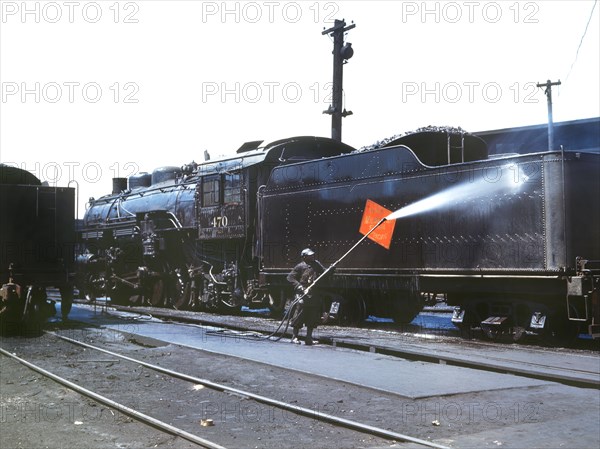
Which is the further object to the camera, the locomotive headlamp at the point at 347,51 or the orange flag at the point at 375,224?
the locomotive headlamp at the point at 347,51

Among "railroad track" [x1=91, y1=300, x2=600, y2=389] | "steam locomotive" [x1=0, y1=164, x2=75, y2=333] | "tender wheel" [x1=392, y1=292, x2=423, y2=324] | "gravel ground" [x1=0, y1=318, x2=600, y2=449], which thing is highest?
"steam locomotive" [x1=0, y1=164, x2=75, y2=333]

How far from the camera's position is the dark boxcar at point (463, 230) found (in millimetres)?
10195

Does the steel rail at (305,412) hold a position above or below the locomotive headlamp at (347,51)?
below

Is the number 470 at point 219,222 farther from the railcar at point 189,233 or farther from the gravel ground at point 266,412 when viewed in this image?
the gravel ground at point 266,412

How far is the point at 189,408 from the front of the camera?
6.74 m

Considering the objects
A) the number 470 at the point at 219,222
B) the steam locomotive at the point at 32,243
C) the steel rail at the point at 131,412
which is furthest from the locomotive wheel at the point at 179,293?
the steel rail at the point at 131,412

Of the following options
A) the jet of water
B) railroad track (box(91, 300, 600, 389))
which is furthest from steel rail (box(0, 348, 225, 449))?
the jet of water

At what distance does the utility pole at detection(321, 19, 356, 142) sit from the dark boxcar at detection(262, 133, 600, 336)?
21.5ft

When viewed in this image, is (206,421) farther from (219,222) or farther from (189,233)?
(189,233)

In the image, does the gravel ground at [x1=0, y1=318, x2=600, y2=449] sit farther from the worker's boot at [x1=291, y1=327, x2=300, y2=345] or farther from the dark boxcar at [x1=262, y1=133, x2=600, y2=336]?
the dark boxcar at [x1=262, y1=133, x2=600, y2=336]

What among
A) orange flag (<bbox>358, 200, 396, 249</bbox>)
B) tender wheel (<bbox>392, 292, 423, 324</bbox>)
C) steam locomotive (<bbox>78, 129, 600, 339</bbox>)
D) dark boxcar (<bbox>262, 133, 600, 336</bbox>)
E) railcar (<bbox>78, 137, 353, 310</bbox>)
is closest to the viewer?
dark boxcar (<bbox>262, 133, 600, 336</bbox>)

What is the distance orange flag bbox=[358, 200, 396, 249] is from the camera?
12609 mm

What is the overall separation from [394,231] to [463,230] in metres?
1.53

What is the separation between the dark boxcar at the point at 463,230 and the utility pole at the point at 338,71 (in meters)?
6.56
